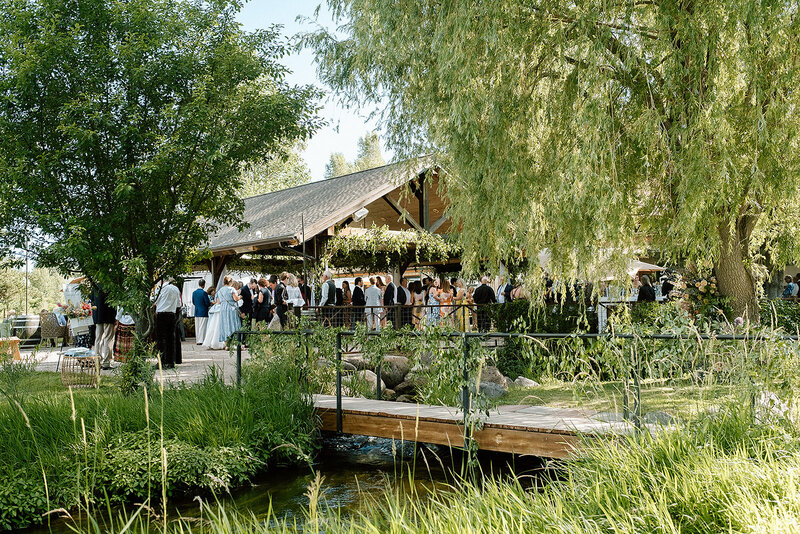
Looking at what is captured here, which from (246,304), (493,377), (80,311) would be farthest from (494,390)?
(80,311)

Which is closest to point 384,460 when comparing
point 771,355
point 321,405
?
point 321,405

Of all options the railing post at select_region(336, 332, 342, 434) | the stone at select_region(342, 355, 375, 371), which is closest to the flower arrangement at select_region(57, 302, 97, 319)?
the stone at select_region(342, 355, 375, 371)

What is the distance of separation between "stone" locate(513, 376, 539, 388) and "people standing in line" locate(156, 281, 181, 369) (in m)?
5.75

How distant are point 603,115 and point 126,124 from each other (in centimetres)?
532

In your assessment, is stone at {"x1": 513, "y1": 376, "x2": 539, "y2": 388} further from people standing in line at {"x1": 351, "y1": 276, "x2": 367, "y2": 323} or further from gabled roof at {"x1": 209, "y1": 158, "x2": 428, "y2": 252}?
people standing in line at {"x1": 351, "y1": 276, "x2": 367, "y2": 323}

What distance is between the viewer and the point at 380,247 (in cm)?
1745

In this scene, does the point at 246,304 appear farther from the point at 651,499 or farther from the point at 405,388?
the point at 651,499

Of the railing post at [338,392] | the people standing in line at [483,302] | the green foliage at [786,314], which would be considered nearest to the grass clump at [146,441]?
the railing post at [338,392]

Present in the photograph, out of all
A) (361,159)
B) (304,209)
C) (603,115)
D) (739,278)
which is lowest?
(739,278)

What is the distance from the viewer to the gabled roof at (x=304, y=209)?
16234 millimetres

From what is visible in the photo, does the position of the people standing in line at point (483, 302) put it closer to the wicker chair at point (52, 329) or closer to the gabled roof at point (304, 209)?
the gabled roof at point (304, 209)

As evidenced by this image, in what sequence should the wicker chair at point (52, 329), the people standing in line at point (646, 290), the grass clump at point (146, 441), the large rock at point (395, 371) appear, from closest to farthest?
the grass clump at point (146, 441) → the large rock at point (395, 371) → the people standing in line at point (646, 290) → the wicker chair at point (52, 329)

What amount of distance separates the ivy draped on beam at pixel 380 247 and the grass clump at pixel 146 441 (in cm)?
943

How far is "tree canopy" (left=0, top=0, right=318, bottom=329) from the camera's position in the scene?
25.5 feet
